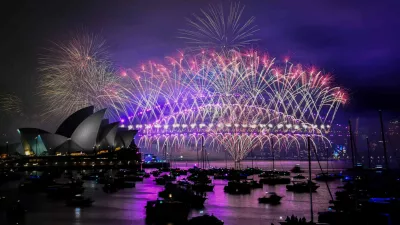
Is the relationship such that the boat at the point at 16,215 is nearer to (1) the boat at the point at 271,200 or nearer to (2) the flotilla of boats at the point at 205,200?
(2) the flotilla of boats at the point at 205,200

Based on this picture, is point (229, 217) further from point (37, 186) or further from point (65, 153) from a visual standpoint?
point (65, 153)

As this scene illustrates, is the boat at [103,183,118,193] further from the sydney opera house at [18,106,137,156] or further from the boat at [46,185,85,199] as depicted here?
the sydney opera house at [18,106,137,156]

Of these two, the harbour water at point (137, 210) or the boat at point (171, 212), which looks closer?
the boat at point (171, 212)

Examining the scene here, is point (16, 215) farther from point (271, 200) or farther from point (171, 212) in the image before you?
point (271, 200)

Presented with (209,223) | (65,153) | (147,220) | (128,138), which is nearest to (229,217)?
(147,220)

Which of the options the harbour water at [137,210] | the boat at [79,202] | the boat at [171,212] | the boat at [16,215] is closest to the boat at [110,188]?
the harbour water at [137,210]

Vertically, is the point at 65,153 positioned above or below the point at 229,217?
above

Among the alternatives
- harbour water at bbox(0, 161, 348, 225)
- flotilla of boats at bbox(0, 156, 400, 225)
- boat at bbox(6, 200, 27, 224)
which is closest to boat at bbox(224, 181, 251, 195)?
flotilla of boats at bbox(0, 156, 400, 225)

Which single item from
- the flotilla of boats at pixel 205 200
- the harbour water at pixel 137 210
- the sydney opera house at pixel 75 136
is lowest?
the harbour water at pixel 137 210

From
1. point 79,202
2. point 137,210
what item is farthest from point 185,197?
point 79,202
